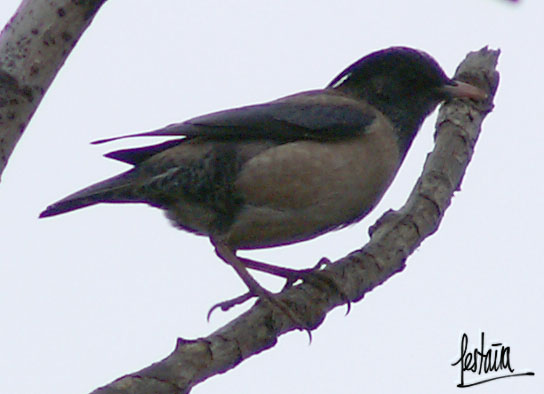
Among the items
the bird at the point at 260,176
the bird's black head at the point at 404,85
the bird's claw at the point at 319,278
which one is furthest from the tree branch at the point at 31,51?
the bird's black head at the point at 404,85

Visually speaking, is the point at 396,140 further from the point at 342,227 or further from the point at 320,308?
the point at 320,308

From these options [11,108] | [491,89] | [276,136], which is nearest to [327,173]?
[276,136]

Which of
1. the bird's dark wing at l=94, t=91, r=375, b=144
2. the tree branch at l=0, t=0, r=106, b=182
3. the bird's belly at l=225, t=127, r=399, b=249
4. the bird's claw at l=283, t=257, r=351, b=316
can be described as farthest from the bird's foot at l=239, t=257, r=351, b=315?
the tree branch at l=0, t=0, r=106, b=182

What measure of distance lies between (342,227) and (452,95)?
1028mm

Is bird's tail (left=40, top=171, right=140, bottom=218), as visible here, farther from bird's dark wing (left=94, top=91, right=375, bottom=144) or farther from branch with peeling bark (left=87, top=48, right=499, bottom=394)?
branch with peeling bark (left=87, top=48, right=499, bottom=394)

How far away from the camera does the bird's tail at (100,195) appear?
4535 millimetres

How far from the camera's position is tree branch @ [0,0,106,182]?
2.69m

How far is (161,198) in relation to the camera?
4.81m

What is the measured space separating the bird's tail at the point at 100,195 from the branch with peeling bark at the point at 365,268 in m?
1.01

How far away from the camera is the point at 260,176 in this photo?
459 centimetres

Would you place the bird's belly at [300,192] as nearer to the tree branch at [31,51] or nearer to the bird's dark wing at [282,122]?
the bird's dark wing at [282,122]

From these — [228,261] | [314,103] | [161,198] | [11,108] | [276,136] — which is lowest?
[11,108]

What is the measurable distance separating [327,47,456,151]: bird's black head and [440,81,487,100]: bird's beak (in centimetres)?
2

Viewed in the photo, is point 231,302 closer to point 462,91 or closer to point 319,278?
point 319,278
